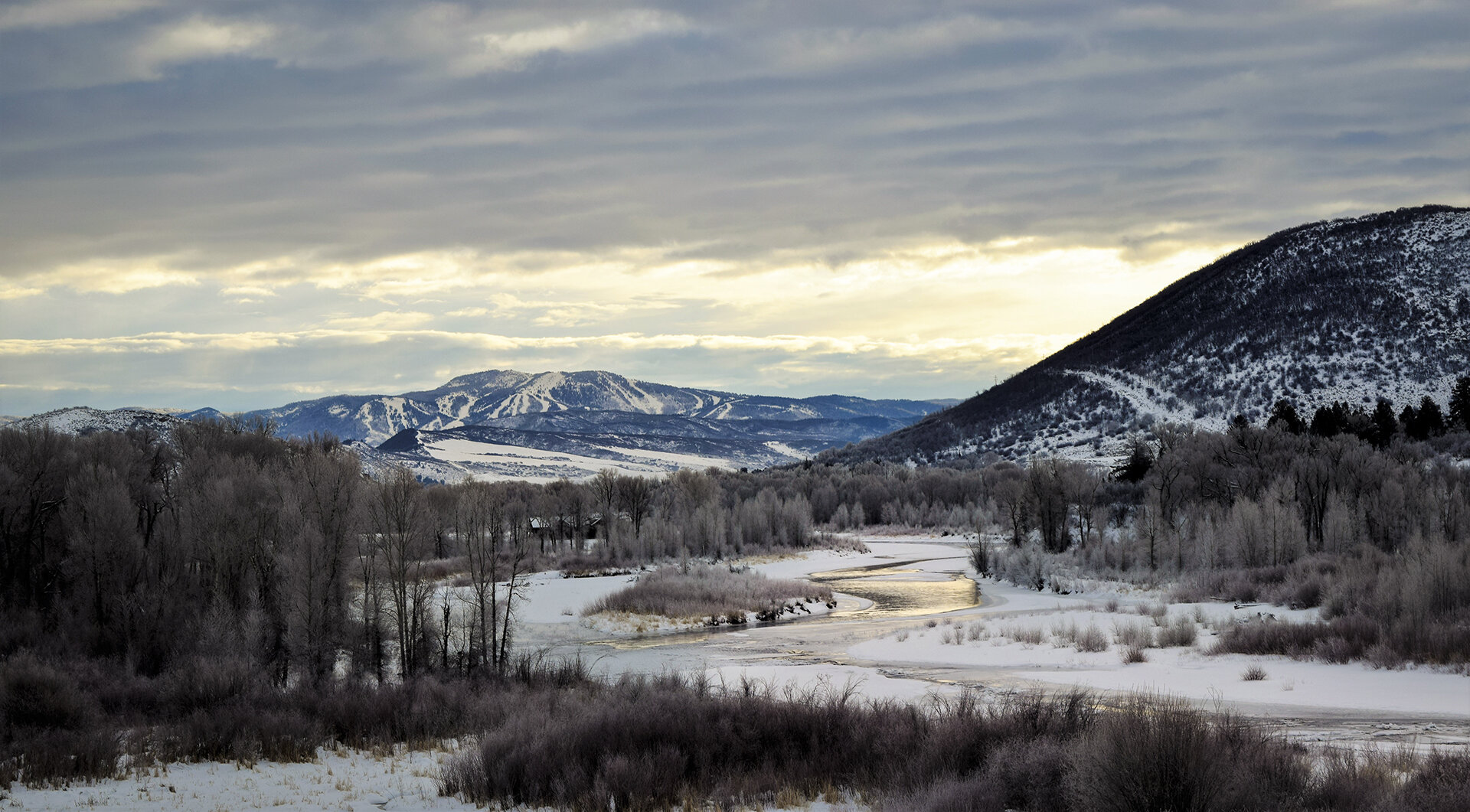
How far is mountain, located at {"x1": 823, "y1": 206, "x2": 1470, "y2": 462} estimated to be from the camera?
390ft

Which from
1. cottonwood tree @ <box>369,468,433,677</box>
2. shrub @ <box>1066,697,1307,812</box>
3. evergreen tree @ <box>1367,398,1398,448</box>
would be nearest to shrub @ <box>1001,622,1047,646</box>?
cottonwood tree @ <box>369,468,433,677</box>

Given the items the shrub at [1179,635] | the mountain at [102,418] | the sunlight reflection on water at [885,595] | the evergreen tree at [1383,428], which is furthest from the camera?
the mountain at [102,418]

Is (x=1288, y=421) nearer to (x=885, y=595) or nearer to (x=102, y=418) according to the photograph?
(x=885, y=595)

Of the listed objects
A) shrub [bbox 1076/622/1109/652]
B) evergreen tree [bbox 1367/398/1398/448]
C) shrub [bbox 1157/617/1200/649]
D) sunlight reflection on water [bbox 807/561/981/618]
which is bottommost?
sunlight reflection on water [bbox 807/561/981/618]

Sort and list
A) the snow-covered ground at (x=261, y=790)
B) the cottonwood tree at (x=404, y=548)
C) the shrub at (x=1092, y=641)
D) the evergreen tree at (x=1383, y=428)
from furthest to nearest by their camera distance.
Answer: the evergreen tree at (x=1383, y=428)
the cottonwood tree at (x=404, y=548)
the shrub at (x=1092, y=641)
the snow-covered ground at (x=261, y=790)

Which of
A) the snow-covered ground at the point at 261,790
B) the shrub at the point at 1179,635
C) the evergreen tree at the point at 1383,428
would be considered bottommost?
the shrub at the point at 1179,635

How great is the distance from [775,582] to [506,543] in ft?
132

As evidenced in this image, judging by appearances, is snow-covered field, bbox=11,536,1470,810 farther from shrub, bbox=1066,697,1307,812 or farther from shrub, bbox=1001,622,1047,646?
shrub, bbox=1066,697,1307,812

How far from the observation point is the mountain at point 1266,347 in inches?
4675

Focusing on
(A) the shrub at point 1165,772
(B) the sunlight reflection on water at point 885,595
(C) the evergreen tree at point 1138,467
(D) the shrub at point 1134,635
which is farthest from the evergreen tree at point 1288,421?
(A) the shrub at point 1165,772

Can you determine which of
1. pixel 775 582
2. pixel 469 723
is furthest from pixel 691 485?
pixel 469 723

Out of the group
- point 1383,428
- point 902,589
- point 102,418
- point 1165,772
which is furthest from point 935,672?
point 102,418

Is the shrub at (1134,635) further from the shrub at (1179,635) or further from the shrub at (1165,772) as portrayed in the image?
the shrub at (1165,772)

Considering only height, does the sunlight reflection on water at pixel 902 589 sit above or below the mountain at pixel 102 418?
below
